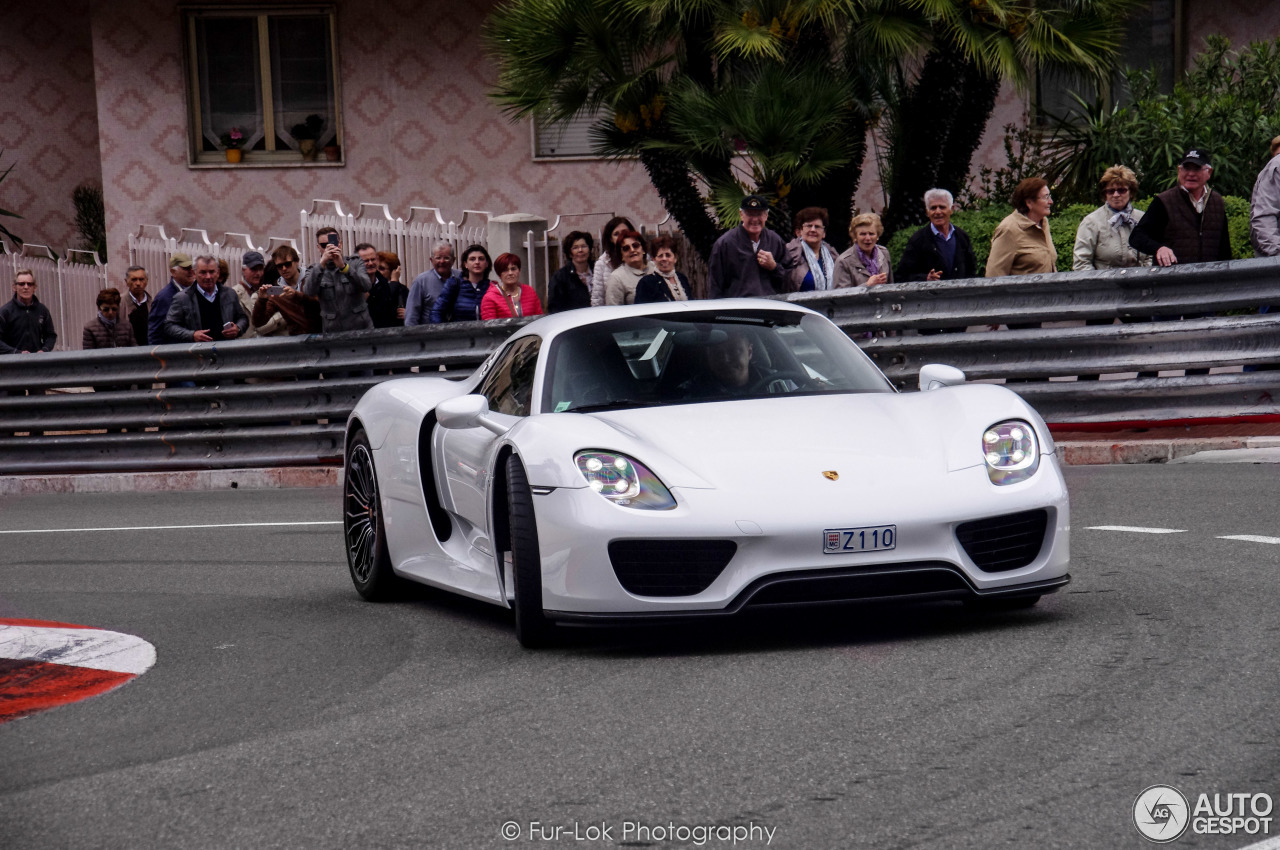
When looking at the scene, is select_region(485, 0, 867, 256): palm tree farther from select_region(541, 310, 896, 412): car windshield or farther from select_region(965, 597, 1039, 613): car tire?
select_region(965, 597, 1039, 613): car tire

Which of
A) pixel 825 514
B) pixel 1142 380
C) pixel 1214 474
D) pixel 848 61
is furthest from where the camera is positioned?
pixel 848 61

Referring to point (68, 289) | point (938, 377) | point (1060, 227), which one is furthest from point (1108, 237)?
point (68, 289)

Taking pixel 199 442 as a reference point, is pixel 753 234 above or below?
above

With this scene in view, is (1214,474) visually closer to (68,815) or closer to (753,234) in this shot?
(753,234)

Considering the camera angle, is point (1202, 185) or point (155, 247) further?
point (155, 247)

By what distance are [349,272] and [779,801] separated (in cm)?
1092

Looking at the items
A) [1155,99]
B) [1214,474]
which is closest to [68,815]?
[1214,474]

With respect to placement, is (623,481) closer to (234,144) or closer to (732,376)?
(732,376)

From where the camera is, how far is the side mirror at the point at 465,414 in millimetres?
6602

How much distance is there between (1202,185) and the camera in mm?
12398

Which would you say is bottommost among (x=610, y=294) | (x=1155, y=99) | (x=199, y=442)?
(x=199, y=442)

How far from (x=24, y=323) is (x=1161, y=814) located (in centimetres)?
1498

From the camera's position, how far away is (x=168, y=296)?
1588 centimetres

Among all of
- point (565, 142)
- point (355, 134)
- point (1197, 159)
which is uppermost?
point (355, 134)
